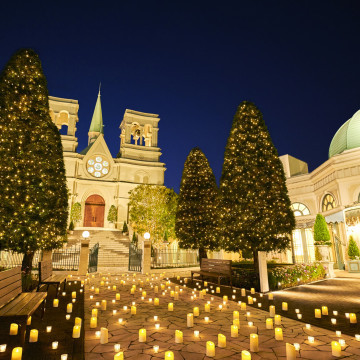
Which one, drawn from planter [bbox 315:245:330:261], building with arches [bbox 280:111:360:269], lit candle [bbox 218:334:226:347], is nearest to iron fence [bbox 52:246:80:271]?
building with arches [bbox 280:111:360:269]

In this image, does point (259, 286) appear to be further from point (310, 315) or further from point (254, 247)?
point (310, 315)

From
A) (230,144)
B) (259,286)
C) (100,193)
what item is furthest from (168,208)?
(259,286)

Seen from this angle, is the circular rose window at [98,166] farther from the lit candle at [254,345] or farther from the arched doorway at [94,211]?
the lit candle at [254,345]

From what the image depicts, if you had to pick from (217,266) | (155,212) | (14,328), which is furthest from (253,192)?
(155,212)

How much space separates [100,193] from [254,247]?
27.8 metres

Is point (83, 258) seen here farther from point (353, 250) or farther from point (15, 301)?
point (353, 250)

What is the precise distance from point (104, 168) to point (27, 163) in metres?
26.5

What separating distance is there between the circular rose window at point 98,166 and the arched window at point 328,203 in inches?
1084

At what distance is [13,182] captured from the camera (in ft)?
32.2

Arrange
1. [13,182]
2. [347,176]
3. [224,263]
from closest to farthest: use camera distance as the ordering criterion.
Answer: [13,182]
[224,263]
[347,176]

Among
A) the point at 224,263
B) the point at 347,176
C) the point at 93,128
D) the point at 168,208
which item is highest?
the point at 93,128

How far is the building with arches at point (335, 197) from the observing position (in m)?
21.5

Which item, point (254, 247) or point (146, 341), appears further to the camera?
point (254, 247)

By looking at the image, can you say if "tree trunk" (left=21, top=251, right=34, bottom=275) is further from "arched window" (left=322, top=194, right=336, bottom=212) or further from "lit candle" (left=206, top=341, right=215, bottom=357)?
"arched window" (left=322, top=194, right=336, bottom=212)
